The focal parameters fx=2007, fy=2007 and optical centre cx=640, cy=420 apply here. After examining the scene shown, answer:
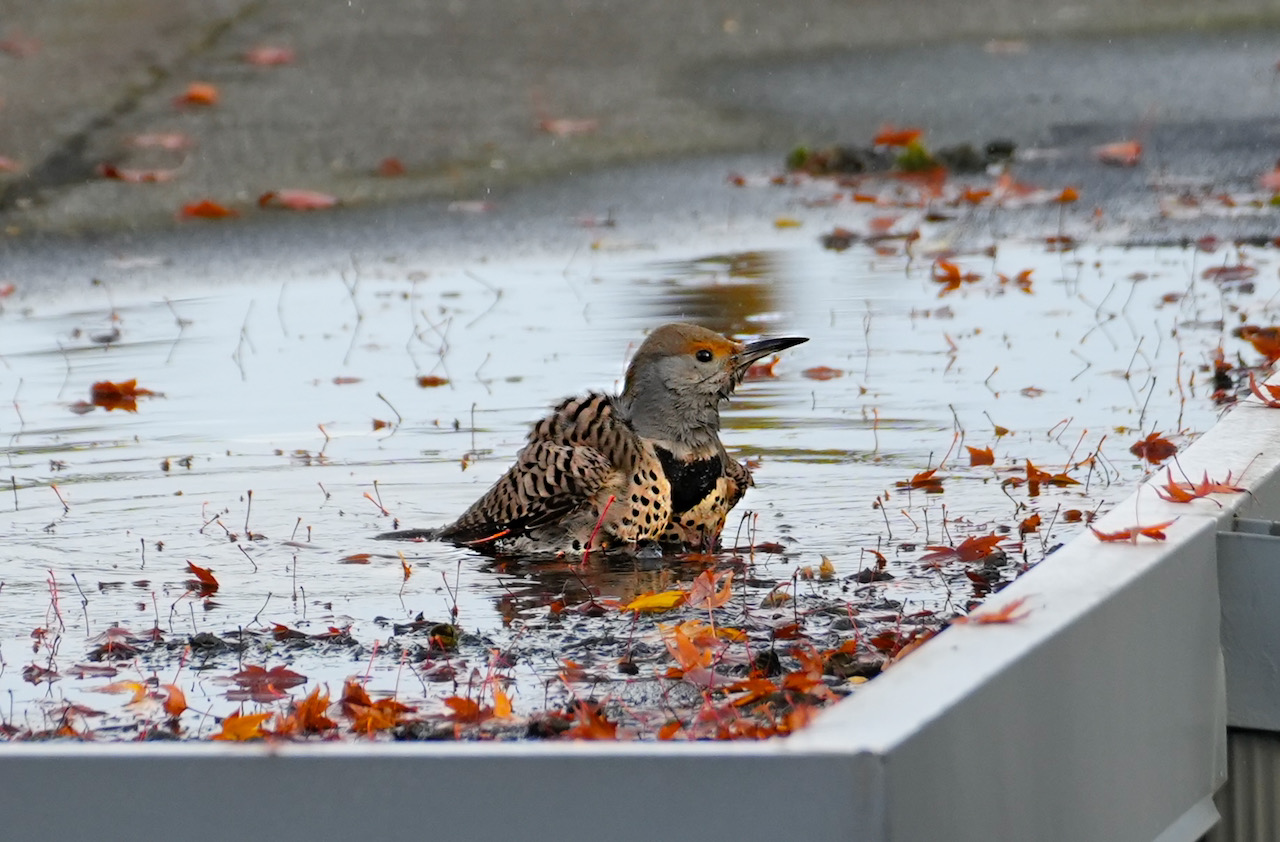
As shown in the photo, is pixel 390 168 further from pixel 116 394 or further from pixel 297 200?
pixel 116 394

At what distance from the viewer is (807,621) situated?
5.50m

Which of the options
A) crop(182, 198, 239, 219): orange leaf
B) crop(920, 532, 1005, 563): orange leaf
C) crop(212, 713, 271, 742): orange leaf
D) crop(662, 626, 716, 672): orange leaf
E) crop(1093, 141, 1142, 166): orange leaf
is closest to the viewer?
crop(212, 713, 271, 742): orange leaf

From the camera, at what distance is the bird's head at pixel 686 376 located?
6.60 m

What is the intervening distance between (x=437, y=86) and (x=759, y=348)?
34.4ft

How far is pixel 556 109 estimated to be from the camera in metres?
15.9

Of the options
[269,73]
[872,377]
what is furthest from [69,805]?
[269,73]

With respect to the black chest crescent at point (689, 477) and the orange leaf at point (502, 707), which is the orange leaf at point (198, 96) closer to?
the black chest crescent at point (689, 477)

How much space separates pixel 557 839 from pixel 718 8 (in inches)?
644

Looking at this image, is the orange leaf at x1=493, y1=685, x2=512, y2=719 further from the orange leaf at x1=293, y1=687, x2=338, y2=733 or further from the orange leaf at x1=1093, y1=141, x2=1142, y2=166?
the orange leaf at x1=1093, y1=141, x2=1142, y2=166

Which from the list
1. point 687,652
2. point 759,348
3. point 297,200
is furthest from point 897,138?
point 687,652

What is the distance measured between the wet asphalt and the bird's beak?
6.24 meters

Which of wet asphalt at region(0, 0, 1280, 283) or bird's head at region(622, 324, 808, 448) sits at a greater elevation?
wet asphalt at region(0, 0, 1280, 283)

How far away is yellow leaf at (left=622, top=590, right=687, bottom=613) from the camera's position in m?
5.71

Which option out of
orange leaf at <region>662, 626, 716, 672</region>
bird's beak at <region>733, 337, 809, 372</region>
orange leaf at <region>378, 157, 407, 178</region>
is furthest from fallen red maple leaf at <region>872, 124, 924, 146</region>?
orange leaf at <region>662, 626, 716, 672</region>
